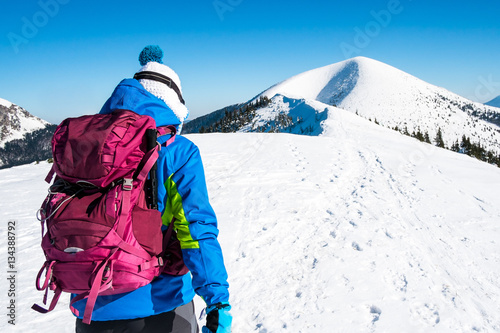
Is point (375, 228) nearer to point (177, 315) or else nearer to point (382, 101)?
point (177, 315)

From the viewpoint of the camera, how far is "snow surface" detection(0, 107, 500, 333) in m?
3.72

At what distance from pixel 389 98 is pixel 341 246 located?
12414 cm

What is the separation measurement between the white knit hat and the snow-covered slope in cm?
8567

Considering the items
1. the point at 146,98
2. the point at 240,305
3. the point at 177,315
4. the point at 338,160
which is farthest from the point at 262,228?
the point at 338,160

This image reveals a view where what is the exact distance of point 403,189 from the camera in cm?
930

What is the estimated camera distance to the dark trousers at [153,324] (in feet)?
5.39

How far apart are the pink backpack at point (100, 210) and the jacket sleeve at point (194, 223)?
138 mm

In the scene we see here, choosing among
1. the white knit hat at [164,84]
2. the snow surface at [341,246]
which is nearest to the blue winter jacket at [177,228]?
the white knit hat at [164,84]

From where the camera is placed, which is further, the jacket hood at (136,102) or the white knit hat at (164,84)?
the white knit hat at (164,84)

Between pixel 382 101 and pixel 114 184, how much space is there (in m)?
124

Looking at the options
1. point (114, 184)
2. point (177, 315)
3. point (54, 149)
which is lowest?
point (177, 315)

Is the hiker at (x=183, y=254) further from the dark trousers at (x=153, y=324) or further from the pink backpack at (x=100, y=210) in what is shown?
the pink backpack at (x=100, y=210)

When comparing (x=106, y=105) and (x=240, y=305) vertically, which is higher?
(x=106, y=105)

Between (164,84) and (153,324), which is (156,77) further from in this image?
(153,324)
